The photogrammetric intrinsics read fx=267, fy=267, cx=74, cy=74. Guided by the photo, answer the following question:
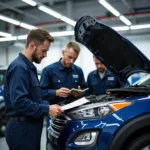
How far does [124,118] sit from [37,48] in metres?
0.91

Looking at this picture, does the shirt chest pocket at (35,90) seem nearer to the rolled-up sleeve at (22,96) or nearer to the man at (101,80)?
the rolled-up sleeve at (22,96)

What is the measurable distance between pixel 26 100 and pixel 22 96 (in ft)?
0.13

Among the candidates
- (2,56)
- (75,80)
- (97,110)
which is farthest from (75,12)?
(97,110)

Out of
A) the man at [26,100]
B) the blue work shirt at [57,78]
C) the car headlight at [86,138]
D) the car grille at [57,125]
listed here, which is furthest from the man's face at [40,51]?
the blue work shirt at [57,78]

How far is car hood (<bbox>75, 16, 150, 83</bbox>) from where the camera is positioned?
2750 mm

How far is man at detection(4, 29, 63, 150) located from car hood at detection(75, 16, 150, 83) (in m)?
0.84

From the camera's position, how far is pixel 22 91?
6.40ft

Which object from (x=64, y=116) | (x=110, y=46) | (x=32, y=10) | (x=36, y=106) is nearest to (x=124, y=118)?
(x=64, y=116)

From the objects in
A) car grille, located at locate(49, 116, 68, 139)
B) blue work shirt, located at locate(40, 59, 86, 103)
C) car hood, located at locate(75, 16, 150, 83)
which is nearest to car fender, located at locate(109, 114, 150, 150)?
car grille, located at locate(49, 116, 68, 139)

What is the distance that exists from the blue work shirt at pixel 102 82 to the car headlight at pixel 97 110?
4.39ft

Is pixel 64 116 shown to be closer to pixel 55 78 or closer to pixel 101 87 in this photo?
pixel 55 78

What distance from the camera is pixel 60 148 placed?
2.37m

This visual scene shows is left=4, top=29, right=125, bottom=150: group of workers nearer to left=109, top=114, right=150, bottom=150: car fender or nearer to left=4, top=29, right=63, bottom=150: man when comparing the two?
left=4, top=29, right=63, bottom=150: man

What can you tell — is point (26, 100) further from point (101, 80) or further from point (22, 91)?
point (101, 80)
